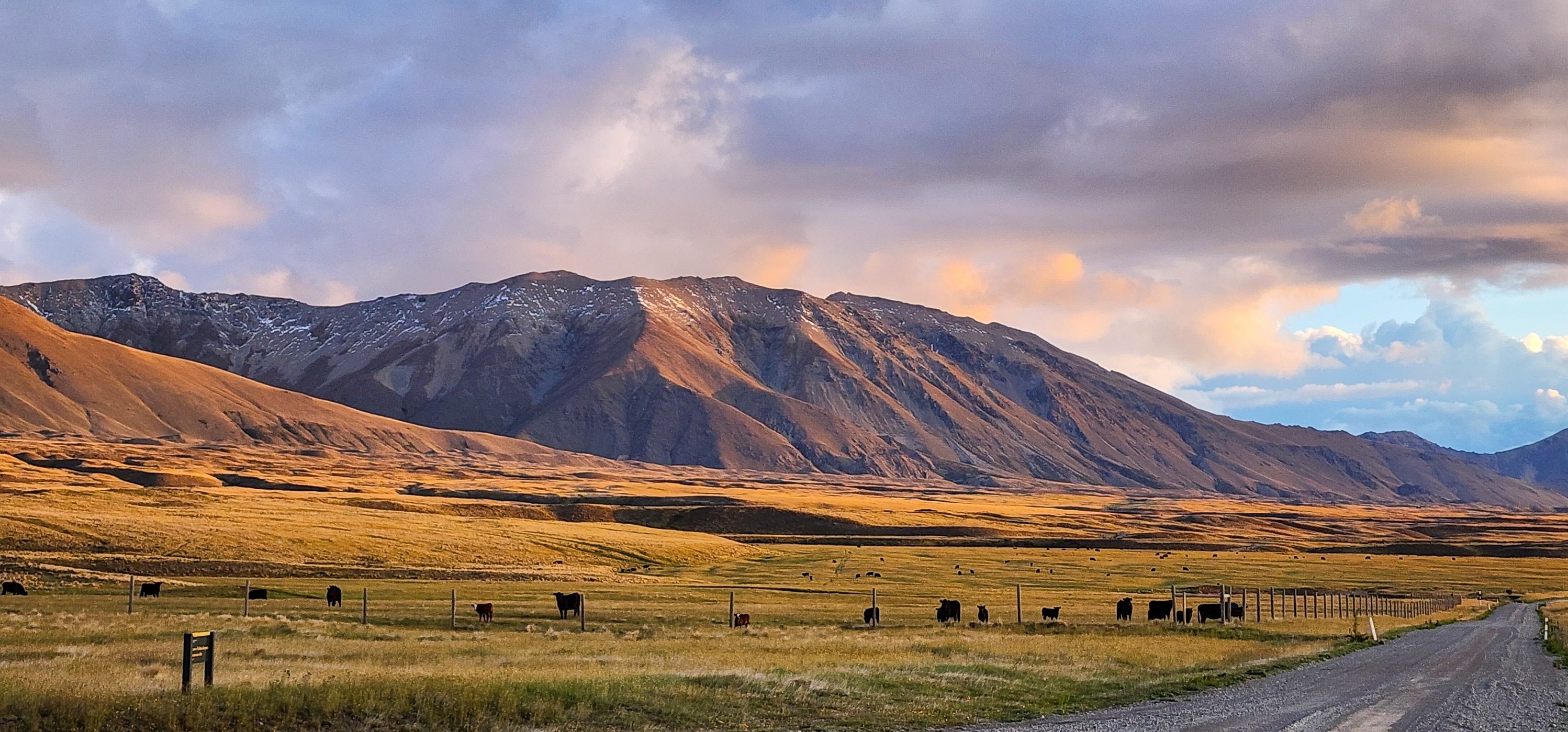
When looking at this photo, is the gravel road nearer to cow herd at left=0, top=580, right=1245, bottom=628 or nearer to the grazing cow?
cow herd at left=0, top=580, right=1245, bottom=628

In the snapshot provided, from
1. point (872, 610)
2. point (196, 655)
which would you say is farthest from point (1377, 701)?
point (872, 610)

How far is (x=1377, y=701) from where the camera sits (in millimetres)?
25344

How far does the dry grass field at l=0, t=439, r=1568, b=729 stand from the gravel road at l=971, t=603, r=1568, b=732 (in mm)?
1508

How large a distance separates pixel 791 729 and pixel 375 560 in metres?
57.3

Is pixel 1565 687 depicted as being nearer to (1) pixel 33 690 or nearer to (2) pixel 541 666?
(2) pixel 541 666

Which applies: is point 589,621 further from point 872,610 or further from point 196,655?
point 196,655

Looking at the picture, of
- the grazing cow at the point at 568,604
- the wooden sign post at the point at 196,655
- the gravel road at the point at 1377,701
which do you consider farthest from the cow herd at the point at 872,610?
the wooden sign post at the point at 196,655

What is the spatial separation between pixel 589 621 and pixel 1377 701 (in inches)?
1145

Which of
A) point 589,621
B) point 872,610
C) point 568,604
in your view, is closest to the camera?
point 589,621

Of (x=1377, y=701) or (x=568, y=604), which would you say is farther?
(x=568, y=604)

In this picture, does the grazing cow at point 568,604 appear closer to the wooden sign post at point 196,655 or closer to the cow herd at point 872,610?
the cow herd at point 872,610

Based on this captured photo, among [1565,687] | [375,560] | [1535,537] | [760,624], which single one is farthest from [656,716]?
[1535,537]

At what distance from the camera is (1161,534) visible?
16238 cm

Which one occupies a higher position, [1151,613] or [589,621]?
[589,621]
